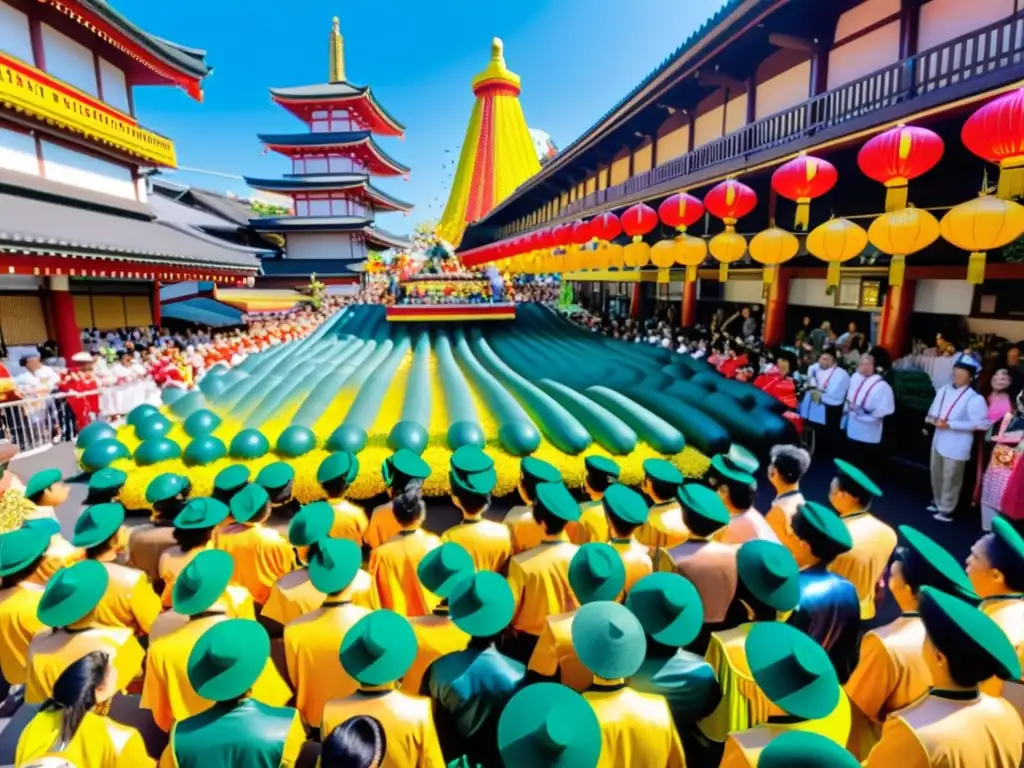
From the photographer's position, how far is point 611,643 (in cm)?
196

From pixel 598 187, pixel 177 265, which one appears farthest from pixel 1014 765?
pixel 598 187

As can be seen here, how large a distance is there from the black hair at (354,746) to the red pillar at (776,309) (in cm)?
1054

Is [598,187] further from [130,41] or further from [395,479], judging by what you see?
[395,479]

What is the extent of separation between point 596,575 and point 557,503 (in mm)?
663

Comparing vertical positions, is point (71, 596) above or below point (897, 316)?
below

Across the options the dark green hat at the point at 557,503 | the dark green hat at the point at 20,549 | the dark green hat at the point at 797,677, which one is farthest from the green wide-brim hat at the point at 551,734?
the dark green hat at the point at 20,549

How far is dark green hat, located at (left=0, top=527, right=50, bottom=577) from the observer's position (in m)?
2.82

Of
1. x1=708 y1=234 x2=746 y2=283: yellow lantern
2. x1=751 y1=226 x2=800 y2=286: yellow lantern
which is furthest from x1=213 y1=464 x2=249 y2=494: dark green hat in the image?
x1=708 y1=234 x2=746 y2=283: yellow lantern

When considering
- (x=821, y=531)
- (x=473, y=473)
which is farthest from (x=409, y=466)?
(x=821, y=531)

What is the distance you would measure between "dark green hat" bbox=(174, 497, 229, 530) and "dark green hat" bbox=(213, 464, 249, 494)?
2.98ft

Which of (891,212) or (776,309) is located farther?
(776,309)

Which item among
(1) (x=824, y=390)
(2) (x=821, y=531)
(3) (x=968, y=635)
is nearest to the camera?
(3) (x=968, y=635)

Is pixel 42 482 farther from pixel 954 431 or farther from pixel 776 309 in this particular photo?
pixel 776 309

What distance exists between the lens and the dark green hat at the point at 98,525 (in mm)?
2973
